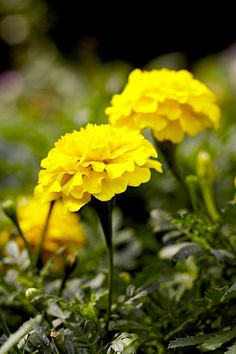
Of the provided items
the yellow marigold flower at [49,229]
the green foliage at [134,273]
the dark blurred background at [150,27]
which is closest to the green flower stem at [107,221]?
the green foliage at [134,273]

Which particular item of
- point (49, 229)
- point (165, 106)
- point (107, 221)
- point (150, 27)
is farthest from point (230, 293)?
point (150, 27)

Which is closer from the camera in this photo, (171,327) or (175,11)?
(171,327)

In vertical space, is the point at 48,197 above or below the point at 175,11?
below

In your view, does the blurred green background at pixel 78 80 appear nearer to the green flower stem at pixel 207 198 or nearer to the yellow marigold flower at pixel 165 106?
the green flower stem at pixel 207 198

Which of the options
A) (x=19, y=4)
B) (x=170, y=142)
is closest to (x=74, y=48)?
(x=19, y=4)

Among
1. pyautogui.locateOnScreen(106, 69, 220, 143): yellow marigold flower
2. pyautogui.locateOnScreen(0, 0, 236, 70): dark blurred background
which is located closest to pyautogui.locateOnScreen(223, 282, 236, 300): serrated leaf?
pyautogui.locateOnScreen(106, 69, 220, 143): yellow marigold flower

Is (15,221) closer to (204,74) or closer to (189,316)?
(189,316)

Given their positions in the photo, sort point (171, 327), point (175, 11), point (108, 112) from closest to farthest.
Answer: point (171, 327) → point (108, 112) → point (175, 11)

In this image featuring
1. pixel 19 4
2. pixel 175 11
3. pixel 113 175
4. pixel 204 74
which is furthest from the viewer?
pixel 175 11
